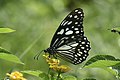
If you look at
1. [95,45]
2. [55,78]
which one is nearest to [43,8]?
[95,45]

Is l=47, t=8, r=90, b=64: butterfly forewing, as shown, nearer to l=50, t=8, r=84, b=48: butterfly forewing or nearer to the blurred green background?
l=50, t=8, r=84, b=48: butterfly forewing

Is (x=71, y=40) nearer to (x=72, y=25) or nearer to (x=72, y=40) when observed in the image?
(x=72, y=40)

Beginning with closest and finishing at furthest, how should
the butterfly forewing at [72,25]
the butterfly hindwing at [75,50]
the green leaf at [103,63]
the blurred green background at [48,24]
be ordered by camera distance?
the green leaf at [103,63]
the butterfly forewing at [72,25]
the butterfly hindwing at [75,50]
the blurred green background at [48,24]

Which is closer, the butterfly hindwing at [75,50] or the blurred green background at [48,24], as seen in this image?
the butterfly hindwing at [75,50]

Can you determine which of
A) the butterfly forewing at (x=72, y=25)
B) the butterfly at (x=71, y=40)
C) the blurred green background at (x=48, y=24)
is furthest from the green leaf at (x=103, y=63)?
the blurred green background at (x=48, y=24)

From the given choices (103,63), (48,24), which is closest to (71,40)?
(103,63)

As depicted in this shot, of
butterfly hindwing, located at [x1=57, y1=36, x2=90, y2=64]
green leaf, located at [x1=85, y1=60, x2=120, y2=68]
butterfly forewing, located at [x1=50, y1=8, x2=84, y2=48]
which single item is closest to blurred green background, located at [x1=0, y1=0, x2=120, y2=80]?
butterfly hindwing, located at [x1=57, y1=36, x2=90, y2=64]

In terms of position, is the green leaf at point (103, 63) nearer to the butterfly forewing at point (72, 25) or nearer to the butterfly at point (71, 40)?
the butterfly at point (71, 40)
